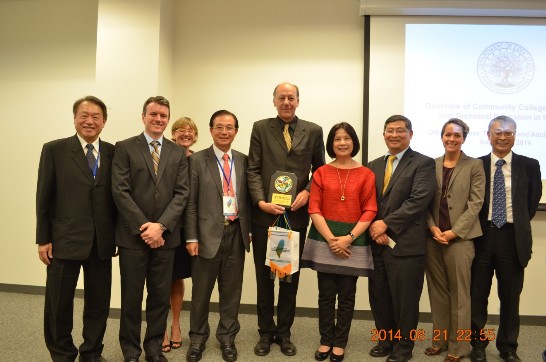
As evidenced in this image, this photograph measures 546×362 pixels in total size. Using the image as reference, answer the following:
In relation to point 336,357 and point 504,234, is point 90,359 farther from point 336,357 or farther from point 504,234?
point 504,234

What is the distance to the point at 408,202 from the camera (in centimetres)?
260

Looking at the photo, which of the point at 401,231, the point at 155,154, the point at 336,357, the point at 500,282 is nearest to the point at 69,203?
the point at 155,154

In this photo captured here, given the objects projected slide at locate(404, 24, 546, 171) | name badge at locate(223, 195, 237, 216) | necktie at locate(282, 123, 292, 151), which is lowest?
name badge at locate(223, 195, 237, 216)

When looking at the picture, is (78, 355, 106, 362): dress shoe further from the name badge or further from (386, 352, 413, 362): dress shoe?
(386, 352, 413, 362): dress shoe

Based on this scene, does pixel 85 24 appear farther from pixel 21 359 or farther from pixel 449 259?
pixel 449 259

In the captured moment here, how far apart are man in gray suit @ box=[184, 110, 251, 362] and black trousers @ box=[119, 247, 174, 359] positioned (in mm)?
219

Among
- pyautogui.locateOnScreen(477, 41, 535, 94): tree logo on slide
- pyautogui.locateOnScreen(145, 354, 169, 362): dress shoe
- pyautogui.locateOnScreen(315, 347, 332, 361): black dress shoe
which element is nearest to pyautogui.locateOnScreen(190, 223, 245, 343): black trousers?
pyautogui.locateOnScreen(145, 354, 169, 362): dress shoe

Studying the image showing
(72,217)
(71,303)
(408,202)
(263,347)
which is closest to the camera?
(72,217)

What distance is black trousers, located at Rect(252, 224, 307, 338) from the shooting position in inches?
109

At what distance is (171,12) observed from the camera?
12.8 ft

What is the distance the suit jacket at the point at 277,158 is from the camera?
2736 millimetres

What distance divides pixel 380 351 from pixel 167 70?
3.23 m

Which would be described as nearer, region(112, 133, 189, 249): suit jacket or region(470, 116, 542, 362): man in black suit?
region(112, 133, 189, 249): suit jacket

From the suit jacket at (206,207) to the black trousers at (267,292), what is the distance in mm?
136
